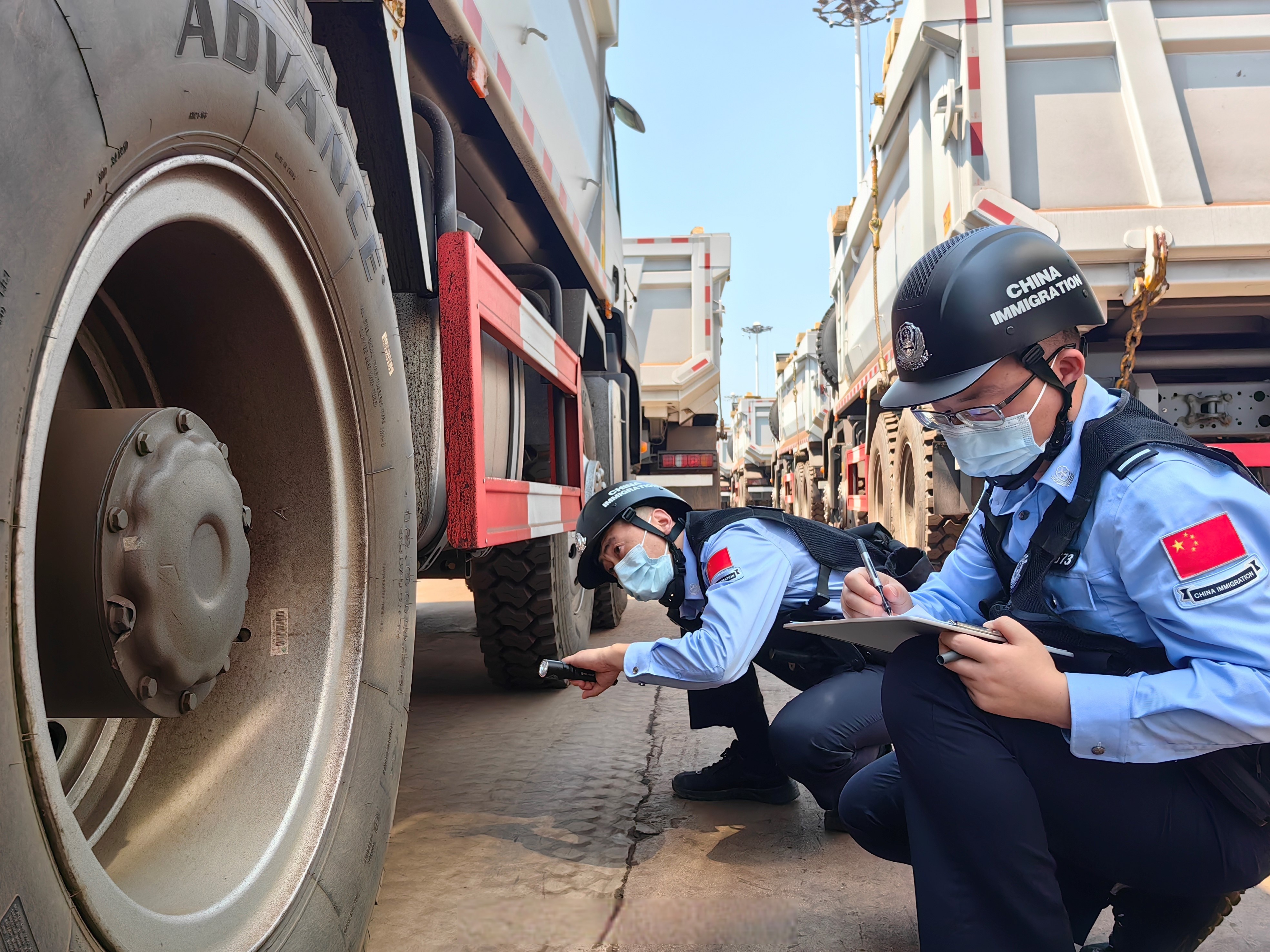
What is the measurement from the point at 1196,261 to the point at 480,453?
3125 millimetres

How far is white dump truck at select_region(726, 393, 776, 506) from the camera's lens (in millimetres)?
22406

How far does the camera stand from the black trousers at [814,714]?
203 centimetres

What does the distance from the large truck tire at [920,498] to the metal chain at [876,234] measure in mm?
773

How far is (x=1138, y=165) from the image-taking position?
3.73 meters

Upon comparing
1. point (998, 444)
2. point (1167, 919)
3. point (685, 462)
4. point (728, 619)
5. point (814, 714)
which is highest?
point (685, 462)

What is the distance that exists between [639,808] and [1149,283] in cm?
275

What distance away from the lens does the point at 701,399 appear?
9539 mm

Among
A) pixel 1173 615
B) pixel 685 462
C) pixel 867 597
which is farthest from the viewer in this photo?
pixel 685 462

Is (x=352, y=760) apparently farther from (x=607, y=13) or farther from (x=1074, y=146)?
(x=1074, y=146)

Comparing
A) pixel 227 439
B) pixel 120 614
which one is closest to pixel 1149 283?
pixel 227 439

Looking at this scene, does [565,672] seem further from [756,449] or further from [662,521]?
[756,449]

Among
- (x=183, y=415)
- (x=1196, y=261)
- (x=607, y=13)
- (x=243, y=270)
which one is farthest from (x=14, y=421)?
(x=1196, y=261)

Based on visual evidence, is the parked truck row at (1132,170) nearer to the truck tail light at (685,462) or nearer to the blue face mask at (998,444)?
the blue face mask at (998,444)

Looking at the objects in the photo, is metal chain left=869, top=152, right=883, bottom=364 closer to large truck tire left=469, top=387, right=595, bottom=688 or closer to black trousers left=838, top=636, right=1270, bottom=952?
large truck tire left=469, top=387, right=595, bottom=688
